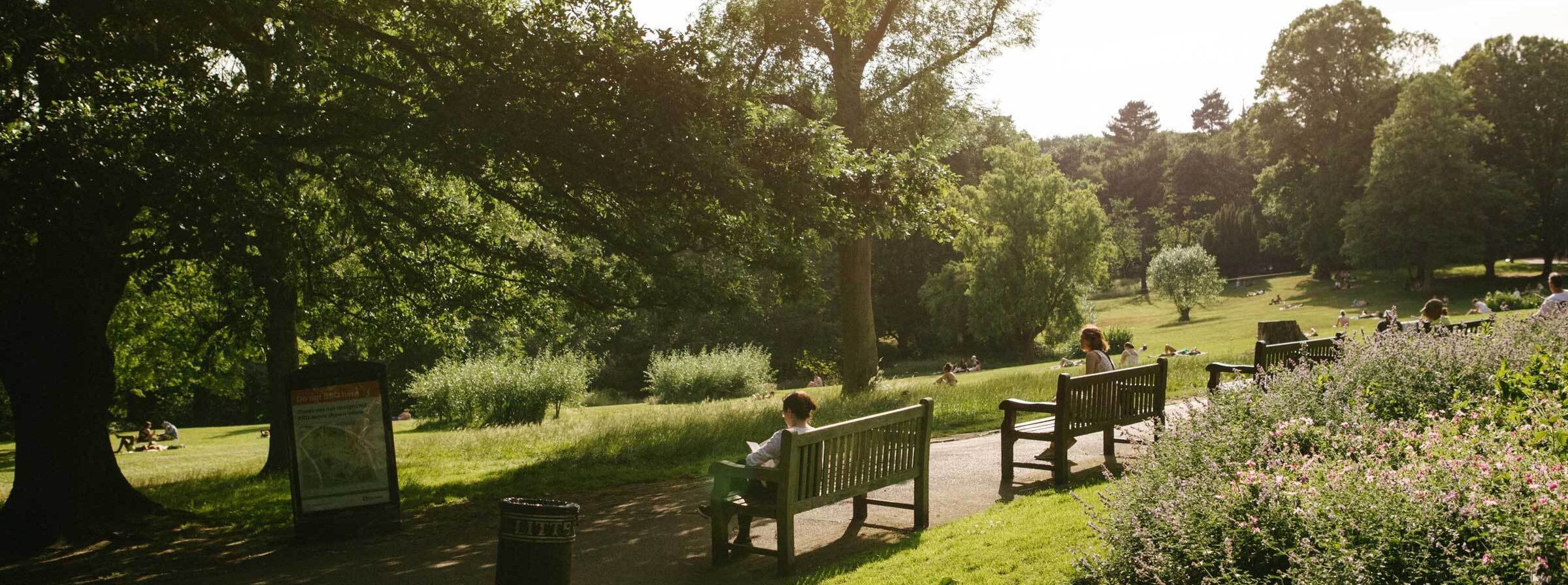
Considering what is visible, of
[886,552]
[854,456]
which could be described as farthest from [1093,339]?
[886,552]

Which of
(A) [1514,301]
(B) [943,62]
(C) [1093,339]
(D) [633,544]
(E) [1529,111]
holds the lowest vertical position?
(A) [1514,301]

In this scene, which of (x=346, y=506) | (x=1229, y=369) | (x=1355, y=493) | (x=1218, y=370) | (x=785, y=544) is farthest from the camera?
(x=1229, y=369)

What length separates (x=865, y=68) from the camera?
23.0 m

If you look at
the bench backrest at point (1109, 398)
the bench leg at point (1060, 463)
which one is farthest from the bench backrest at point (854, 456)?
the bench backrest at point (1109, 398)

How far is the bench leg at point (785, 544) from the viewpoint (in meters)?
7.18

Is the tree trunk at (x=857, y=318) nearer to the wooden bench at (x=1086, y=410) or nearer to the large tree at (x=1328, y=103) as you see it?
the wooden bench at (x=1086, y=410)

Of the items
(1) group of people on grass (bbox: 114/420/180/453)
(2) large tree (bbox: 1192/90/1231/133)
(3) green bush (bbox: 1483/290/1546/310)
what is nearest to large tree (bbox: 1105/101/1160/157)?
(2) large tree (bbox: 1192/90/1231/133)

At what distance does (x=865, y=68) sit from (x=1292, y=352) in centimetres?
1260

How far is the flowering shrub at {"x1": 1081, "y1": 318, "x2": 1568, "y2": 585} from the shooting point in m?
4.46

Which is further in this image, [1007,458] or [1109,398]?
[1109,398]

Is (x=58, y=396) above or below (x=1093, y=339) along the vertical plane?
above

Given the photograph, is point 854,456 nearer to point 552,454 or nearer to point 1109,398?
point 1109,398

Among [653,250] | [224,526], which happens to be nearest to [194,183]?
[224,526]

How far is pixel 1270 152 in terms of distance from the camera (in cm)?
6944
